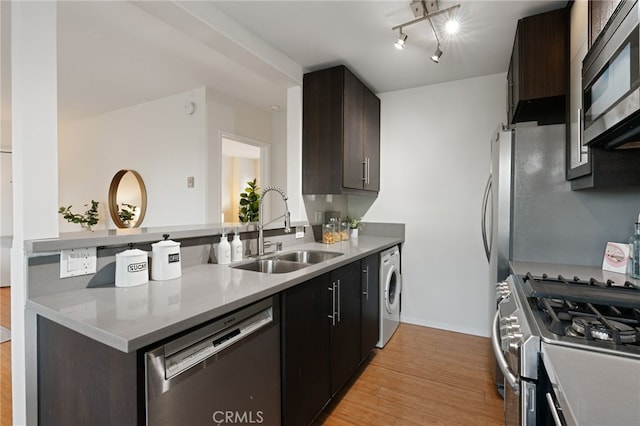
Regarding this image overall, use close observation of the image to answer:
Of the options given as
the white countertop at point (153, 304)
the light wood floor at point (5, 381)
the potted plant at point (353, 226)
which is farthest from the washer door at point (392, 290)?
the light wood floor at point (5, 381)

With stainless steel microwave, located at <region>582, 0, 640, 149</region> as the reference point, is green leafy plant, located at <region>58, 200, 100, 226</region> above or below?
below

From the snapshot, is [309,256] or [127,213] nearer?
[309,256]

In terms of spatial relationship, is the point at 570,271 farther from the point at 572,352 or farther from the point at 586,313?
the point at 572,352

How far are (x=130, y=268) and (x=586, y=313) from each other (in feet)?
5.54

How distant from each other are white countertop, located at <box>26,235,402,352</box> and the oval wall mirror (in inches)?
114

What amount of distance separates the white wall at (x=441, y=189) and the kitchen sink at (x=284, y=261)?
124cm

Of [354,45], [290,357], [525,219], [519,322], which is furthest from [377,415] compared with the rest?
[354,45]

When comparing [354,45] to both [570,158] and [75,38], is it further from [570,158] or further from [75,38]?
[75,38]

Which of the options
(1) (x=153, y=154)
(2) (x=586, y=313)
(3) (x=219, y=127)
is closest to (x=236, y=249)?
(2) (x=586, y=313)

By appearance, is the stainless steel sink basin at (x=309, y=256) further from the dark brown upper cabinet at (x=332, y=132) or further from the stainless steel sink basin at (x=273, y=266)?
the dark brown upper cabinet at (x=332, y=132)

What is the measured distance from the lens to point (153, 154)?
12.5ft

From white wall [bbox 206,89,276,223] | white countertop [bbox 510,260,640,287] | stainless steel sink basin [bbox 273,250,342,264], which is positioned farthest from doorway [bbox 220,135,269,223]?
white countertop [bbox 510,260,640,287]

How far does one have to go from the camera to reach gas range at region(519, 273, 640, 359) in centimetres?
77

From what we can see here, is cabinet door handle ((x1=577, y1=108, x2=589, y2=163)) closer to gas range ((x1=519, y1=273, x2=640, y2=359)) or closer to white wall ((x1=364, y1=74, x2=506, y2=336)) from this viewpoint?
gas range ((x1=519, y1=273, x2=640, y2=359))
